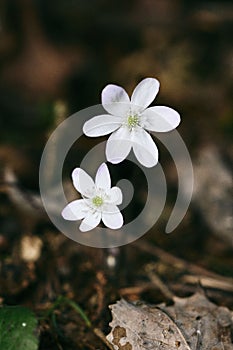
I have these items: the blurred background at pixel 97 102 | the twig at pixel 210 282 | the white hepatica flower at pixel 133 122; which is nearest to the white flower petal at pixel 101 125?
the white hepatica flower at pixel 133 122

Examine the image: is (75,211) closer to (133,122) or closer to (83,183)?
(83,183)

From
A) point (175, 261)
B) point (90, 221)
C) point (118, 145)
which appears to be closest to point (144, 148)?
point (118, 145)

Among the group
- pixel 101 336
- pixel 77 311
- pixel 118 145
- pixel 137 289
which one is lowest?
pixel 101 336

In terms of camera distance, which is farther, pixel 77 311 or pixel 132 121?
pixel 77 311

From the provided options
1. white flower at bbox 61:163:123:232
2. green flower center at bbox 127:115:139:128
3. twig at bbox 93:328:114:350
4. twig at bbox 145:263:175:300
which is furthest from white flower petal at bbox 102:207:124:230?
twig at bbox 145:263:175:300

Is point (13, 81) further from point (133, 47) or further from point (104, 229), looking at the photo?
point (104, 229)

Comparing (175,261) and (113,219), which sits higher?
(175,261)

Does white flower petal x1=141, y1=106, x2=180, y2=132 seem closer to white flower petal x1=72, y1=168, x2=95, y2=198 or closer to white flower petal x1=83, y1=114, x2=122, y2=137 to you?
white flower petal x1=83, y1=114, x2=122, y2=137

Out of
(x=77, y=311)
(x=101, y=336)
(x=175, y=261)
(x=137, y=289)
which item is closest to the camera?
(x=101, y=336)
